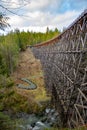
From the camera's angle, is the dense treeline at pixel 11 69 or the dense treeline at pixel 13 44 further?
the dense treeline at pixel 13 44

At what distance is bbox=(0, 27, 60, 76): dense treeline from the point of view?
53.0 metres

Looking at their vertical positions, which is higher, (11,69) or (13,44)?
(13,44)

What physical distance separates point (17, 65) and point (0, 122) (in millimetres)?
53402

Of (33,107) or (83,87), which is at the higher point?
(83,87)

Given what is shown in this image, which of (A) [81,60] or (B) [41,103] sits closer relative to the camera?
(A) [81,60]

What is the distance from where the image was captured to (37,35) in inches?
4087

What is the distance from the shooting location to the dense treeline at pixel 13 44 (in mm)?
52984

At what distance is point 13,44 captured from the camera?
68.7 meters

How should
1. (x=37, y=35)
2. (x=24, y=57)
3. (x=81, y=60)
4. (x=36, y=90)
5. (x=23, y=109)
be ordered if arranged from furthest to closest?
(x=37, y=35), (x=24, y=57), (x=36, y=90), (x=23, y=109), (x=81, y=60)

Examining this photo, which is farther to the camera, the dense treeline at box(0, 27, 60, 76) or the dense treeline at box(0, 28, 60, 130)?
the dense treeline at box(0, 27, 60, 76)

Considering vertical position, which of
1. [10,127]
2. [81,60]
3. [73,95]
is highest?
[81,60]

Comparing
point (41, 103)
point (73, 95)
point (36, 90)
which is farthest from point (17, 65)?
point (73, 95)

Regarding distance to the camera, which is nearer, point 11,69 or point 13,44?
point 11,69

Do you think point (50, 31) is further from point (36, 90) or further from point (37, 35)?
point (36, 90)
